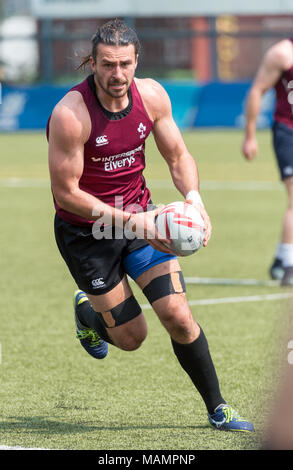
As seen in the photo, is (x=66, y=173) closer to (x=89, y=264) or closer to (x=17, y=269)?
(x=89, y=264)

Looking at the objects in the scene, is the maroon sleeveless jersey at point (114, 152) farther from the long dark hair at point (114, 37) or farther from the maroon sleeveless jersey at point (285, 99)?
the maroon sleeveless jersey at point (285, 99)

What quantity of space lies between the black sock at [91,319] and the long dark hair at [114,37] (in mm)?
1752

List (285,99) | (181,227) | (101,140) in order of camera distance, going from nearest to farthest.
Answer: (181,227)
(101,140)
(285,99)

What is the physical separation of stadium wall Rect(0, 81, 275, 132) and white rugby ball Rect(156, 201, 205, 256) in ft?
71.7

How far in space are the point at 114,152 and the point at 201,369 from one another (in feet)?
4.49

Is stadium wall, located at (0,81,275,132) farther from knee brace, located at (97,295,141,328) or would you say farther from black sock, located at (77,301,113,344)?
knee brace, located at (97,295,141,328)

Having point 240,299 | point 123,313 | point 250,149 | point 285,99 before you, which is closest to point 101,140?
point 123,313

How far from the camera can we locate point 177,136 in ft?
18.2

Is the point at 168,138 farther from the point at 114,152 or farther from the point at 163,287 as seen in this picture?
the point at 163,287

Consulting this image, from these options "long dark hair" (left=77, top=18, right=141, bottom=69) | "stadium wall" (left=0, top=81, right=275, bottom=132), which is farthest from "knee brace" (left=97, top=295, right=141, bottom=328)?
"stadium wall" (left=0, top=81, right=275, bottom=132)

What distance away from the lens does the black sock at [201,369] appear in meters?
5.30

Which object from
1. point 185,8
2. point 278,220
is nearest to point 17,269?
point 278,220

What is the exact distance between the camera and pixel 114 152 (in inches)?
208
